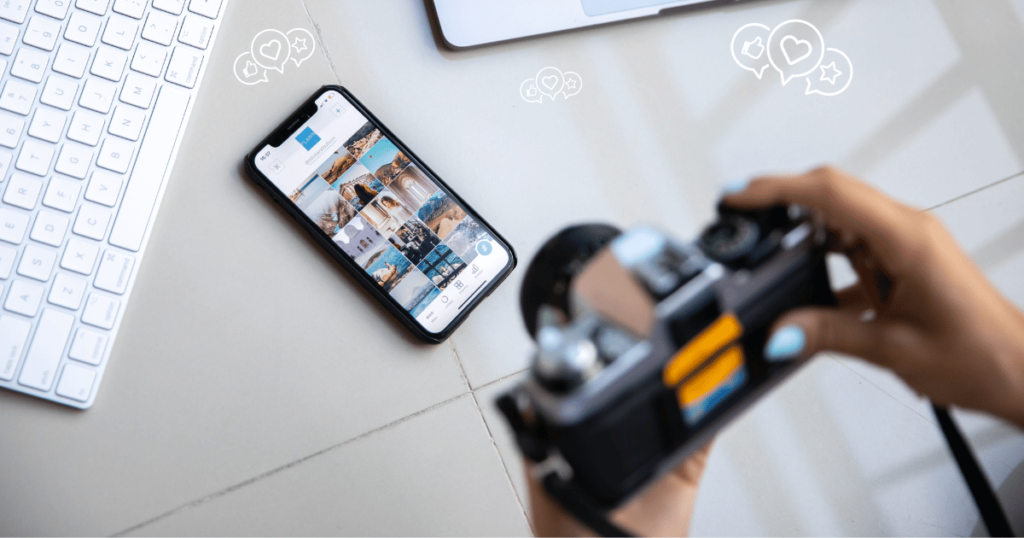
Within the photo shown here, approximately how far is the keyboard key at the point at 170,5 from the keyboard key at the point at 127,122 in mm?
97

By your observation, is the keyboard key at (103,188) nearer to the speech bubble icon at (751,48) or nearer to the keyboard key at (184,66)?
the keyboard key at (184,66)

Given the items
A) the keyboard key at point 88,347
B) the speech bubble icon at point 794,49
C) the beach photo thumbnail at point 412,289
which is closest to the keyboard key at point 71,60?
the keyboard key at point 88,347

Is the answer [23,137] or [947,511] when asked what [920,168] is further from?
[23,137]

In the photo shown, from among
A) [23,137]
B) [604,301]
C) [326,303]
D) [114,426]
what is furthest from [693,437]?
[23,137]

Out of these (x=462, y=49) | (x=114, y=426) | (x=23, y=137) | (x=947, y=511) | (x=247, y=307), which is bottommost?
(x=947, y=511)

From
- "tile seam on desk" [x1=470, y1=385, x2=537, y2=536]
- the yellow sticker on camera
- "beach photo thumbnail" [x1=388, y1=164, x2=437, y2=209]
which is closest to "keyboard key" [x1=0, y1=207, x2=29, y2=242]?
"beach photo thumbnail" [x1=388, y1=164, x2=437, y2=209]

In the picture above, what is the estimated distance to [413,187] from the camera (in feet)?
1.80

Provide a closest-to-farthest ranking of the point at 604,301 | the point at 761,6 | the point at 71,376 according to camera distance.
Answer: the point at 604,301
the point at 71,376
the point at 761,6

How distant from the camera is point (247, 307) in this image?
529 mm

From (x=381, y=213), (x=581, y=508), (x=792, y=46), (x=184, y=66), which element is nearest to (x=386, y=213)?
(x=381, y=213)

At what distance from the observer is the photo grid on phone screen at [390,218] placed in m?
0.53

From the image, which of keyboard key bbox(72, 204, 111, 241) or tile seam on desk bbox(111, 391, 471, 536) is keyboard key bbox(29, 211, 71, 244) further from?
tile seam on desk bbox(111, 391, 471, 536)

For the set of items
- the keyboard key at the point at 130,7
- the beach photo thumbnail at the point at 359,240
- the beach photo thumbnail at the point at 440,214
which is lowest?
the beach photo thumbnail at the point at 359,240

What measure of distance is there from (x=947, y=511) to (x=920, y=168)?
0.36 metres
